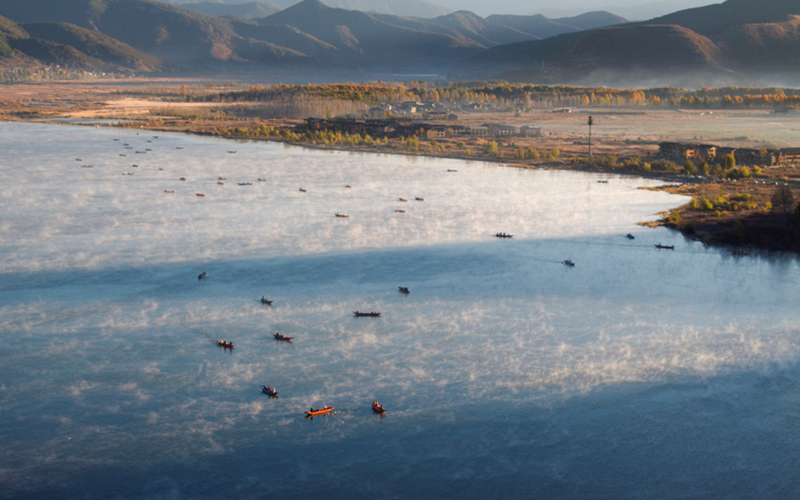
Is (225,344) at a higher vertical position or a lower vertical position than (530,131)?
lower

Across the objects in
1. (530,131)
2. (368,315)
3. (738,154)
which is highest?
(530,131)

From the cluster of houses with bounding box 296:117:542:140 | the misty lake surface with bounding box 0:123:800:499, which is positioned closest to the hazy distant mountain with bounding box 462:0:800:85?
the cluster of houses with bounding box 296:117:542:140

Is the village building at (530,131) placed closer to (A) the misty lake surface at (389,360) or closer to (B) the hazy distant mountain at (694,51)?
(A) the misty lake surface at (389,360)

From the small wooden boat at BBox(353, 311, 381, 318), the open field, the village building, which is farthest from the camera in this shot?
the village building

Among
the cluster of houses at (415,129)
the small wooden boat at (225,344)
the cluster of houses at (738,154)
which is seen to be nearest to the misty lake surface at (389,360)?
the small wooden boat at (225,344)

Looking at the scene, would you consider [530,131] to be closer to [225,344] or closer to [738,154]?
[738,154]

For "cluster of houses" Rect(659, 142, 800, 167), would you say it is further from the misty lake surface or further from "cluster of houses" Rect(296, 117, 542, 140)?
the misty lake surface

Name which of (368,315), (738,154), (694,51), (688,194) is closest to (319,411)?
(368,315)
